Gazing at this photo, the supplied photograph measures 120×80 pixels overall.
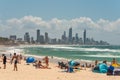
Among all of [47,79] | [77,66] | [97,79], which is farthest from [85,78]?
[77,66]

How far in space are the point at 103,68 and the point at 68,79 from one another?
21.9ft

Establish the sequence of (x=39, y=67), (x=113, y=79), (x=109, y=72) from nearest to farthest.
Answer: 1. (x=113, y=79)
2. (x=109, y=72)
3. (x=39, y=67)

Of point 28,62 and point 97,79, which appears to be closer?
point 97,79

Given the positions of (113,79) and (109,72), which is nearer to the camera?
(113,79)

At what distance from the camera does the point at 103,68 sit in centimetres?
2666

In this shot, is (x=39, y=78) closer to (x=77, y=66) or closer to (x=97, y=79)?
(x=97, y=79)

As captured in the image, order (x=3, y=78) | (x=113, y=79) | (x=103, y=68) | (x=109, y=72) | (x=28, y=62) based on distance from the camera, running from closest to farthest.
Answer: (x=3, y=78) → (x=113, y=79) → (x=109, y=72) → (x=103, y=68) → (x=28, y=62)

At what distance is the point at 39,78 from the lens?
829 inches

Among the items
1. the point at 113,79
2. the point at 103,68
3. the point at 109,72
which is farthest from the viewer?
the point at 103,68

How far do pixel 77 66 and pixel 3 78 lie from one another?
428 inches

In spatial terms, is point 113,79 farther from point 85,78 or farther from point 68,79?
point 68,79

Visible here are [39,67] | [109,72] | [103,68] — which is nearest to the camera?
[109,72]

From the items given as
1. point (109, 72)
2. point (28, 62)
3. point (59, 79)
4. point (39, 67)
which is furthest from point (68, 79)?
point (28, 62)

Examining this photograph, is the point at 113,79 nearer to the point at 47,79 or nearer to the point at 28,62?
the point at 47,79
